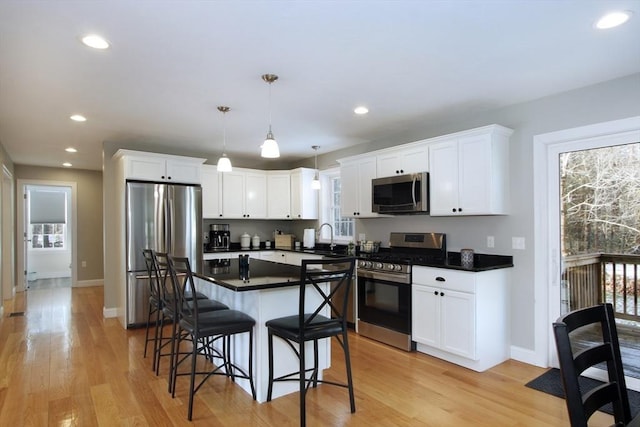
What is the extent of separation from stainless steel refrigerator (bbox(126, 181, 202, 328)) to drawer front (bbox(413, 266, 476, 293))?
2773 millimetres

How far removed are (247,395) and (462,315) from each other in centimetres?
195

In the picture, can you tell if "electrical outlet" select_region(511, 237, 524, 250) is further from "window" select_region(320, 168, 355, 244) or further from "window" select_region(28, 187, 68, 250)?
"window" select_region(28, 187, 68, 250)

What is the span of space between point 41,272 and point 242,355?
8.27 metres

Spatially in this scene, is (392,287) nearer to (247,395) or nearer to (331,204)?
(247,395)

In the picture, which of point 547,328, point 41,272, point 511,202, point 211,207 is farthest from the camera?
point 41,272

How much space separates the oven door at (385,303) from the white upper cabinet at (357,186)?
0.97m

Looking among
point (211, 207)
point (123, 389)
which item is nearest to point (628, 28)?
point (123, 389)

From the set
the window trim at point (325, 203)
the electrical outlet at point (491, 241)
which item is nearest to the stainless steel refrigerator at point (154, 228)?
the window trim at point (325, 203)

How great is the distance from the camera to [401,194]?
4.28m

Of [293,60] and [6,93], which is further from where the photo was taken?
[6,93]

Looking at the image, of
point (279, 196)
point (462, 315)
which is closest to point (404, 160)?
point (462, 315)

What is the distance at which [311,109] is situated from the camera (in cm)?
378

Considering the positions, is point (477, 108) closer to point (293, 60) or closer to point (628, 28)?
point (628, 28)

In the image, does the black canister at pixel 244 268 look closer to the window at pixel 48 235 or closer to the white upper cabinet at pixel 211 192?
the white upper cabinet at pixel 211 192
